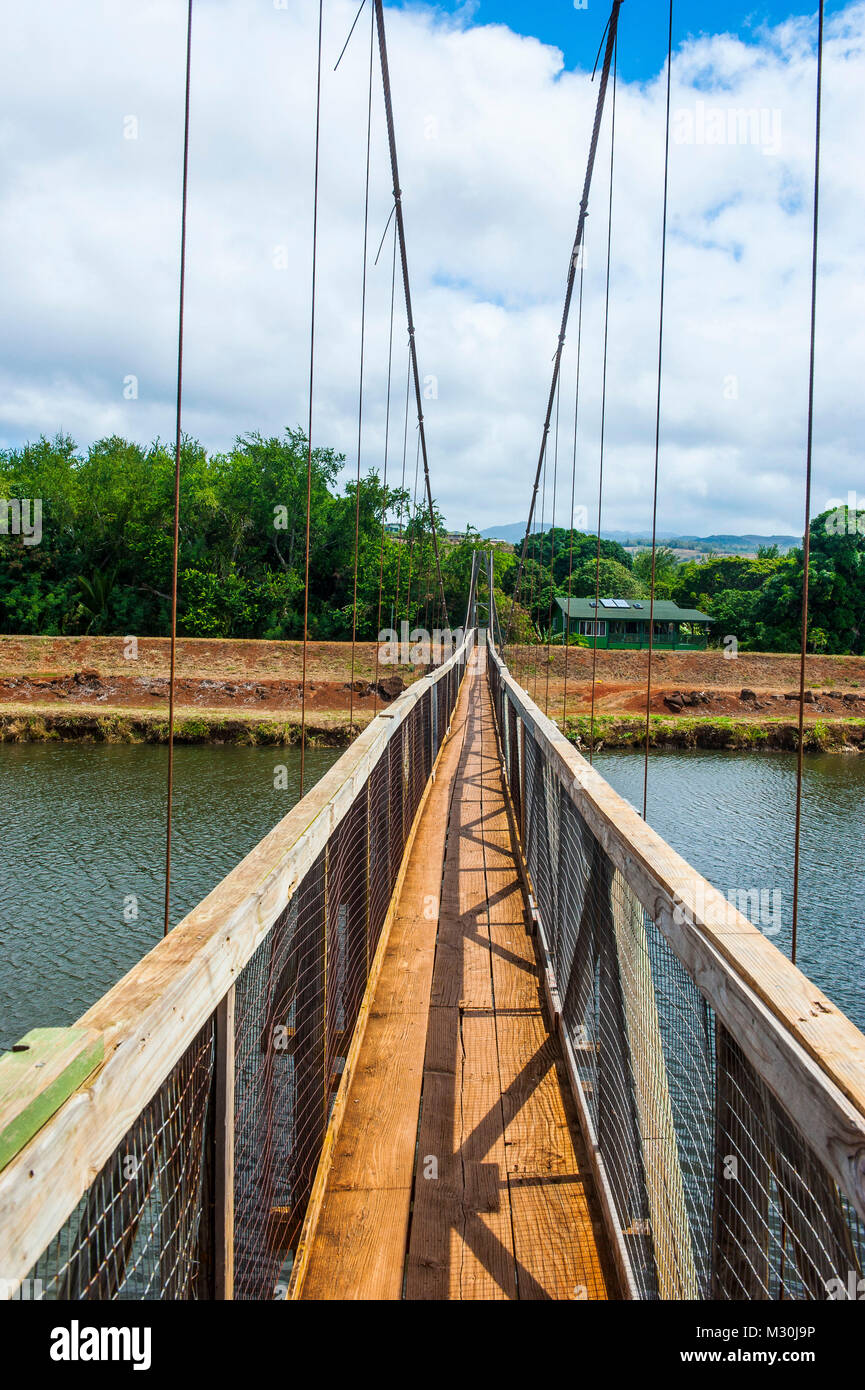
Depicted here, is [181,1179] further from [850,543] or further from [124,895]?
[850,543]

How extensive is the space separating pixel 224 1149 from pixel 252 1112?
0.39m

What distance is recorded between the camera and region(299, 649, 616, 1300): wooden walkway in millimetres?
1550

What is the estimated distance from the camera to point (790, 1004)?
2.68 feet

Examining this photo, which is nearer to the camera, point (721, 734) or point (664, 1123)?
point (664, 1123)

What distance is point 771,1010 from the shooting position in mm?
819

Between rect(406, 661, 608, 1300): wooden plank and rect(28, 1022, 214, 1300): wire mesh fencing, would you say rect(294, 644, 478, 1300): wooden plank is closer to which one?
rect(406, 661, 608, 1300): wooden plank

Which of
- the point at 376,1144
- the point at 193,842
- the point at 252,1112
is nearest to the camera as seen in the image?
the point at 252,1112

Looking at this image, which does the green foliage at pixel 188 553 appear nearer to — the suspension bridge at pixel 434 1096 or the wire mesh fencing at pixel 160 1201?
the suspension bridge at pixel 434 1096

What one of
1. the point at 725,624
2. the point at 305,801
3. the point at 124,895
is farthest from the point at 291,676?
the point at 305,801

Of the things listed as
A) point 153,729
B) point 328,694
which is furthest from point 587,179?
point 328,694

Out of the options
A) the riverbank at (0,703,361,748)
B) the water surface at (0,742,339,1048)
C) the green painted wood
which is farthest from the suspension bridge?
the riverbank at (0,703,361,748)

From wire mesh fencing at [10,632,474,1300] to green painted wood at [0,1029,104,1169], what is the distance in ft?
0.12

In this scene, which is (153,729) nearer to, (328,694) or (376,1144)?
(328,694)
